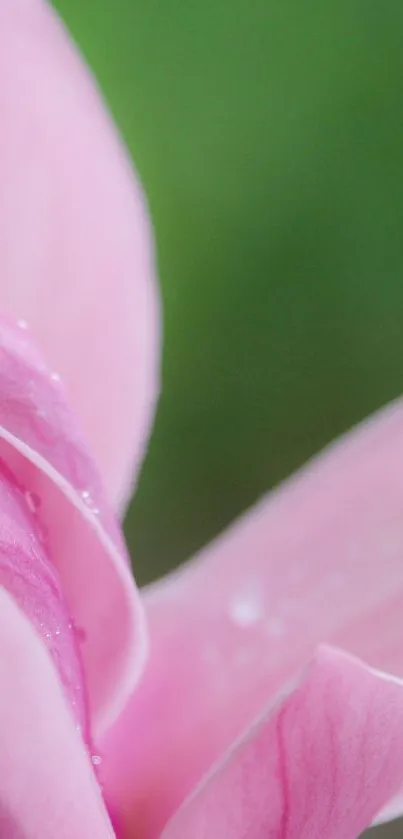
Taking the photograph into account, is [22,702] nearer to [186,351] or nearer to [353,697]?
[353,697]

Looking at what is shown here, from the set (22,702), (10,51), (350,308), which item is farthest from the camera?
(350,308)

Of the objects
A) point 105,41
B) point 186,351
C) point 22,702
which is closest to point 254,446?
point 186,351

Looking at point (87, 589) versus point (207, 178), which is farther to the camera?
point (207, 178)

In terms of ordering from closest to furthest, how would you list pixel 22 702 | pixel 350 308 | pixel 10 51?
pixel 22 702 < pixel 10 51 < pixel 350 308

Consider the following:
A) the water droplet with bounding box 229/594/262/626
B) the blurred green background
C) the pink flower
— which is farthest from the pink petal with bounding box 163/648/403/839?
the blurred green background

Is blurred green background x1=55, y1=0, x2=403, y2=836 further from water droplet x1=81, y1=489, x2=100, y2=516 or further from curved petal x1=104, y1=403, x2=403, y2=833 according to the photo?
water droplet x1=81, y1=489, x2=100, y2=516

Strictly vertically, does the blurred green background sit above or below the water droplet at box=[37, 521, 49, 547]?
below

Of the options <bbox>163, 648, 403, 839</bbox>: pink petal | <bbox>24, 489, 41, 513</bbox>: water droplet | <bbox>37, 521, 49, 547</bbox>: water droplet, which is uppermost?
<bbox>24, 489, 41, 513</bbox>: water droplet

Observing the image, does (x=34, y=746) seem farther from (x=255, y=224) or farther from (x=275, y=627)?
(x=255, y=224)
